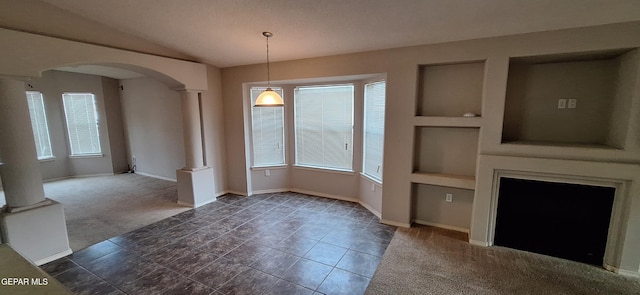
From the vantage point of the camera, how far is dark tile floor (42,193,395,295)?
2.55 metres

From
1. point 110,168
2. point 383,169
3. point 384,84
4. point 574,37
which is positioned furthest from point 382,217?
point 110,168

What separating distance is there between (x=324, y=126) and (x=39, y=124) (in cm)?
718

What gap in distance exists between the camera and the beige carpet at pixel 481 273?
8.10 ft

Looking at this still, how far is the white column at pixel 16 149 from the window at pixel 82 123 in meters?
5.03

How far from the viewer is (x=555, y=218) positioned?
304 centimetres

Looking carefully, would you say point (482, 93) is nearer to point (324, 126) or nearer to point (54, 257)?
point (324, 126)

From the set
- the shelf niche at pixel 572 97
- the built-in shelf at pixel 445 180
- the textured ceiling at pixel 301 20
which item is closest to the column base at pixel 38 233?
the textured ceiling at pixel 301 20

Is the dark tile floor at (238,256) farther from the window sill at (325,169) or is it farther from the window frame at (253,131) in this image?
the window frame at (253,131)

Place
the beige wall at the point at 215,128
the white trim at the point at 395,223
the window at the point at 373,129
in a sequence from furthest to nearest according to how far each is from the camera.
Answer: the beige wall at the point at 215,128 → the window at the point at 373,129 → the white trim at the point at 395,223

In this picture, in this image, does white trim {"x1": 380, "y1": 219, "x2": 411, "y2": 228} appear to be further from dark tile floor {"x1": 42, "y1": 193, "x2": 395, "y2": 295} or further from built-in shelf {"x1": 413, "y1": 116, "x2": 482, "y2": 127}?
built-in shelf {"x1": 413, "y1": 116, "x2": 482, "y2": 127}

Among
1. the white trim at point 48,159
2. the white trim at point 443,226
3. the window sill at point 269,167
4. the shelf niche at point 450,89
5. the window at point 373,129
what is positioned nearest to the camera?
the shelf niche at point 450,89

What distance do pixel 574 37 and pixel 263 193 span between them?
5.12 m

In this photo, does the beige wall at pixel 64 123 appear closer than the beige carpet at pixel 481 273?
No

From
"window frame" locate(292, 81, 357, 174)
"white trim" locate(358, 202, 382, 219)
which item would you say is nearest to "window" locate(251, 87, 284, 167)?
"window frame" locate(292, 81, 357, 174)
